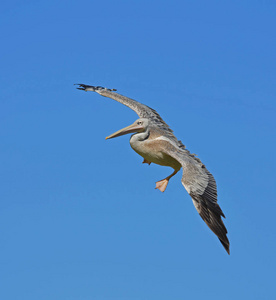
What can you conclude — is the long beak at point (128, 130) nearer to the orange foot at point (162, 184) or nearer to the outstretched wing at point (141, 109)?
the outstretched wing at point (141, 109)

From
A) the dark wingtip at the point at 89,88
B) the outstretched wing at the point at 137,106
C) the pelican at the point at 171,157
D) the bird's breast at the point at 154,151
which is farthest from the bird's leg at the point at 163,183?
the dark wingtip at the point at 89,88

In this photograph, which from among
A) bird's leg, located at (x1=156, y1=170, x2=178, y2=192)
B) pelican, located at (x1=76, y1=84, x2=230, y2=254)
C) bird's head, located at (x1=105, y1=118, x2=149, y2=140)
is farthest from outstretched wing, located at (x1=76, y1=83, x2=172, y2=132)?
bird's leg, located at (x1=156, y1=170, x2=178, y2=192)

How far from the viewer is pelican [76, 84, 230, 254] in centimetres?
1561

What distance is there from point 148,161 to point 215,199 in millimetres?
4797

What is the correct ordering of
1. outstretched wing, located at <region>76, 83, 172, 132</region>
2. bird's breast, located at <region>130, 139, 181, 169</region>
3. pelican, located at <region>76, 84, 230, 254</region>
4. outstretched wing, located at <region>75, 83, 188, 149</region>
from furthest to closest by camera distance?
outstretched wing, located at <region>76, 83, 172, 132</region> < outstretched wing, located at <region>75, 83, 188, 149</region> < bird's breast, located at <region>130, 139, 181, 169</region> < pelican, located at <region>76, 84, 230, 254</region>

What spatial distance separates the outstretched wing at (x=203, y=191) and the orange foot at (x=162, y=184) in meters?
2.03

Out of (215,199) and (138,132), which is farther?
(138,132)

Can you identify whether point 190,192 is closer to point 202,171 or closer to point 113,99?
point 202,171

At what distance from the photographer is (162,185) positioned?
19.9 metres

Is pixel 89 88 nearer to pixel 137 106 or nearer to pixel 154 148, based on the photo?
pixel 137 106

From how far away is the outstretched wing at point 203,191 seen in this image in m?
15.2

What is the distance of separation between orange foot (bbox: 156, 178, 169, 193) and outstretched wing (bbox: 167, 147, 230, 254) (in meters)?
2.03

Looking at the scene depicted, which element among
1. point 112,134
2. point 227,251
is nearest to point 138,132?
point 112,134

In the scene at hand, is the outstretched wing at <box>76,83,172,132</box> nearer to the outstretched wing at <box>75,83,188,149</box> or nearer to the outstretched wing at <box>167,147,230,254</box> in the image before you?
the outstretched wing at <box>75,83,188,149</box>
